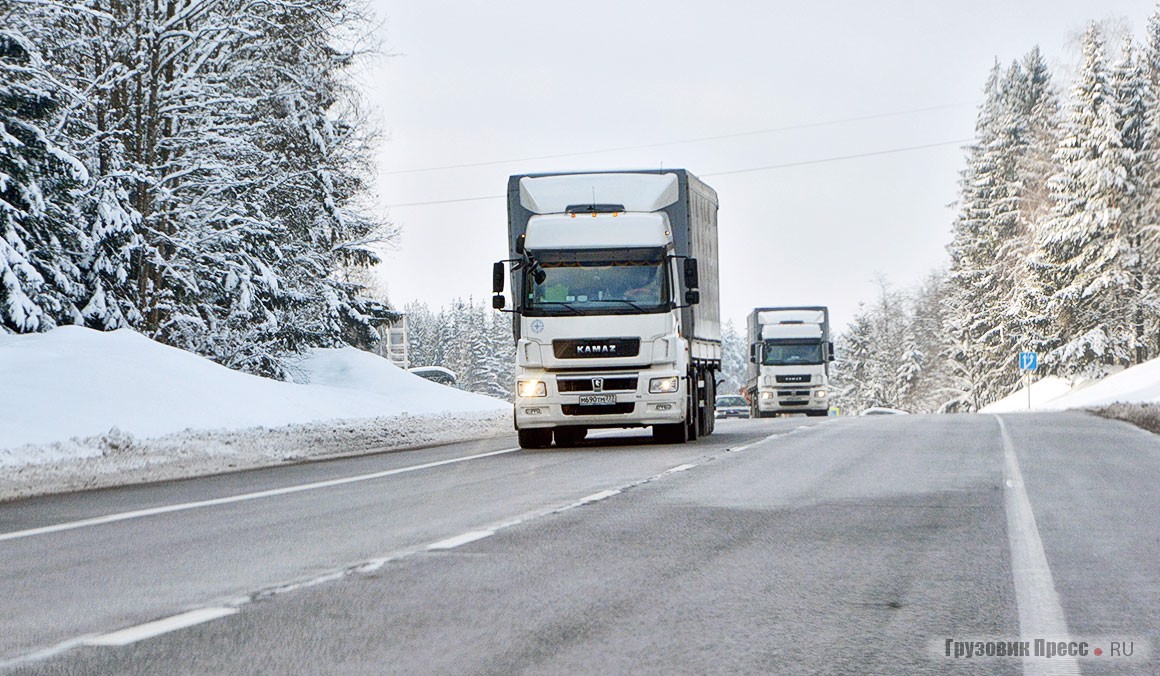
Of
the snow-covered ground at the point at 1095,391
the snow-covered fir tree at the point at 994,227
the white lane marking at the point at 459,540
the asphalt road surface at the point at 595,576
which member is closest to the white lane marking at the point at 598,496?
the asphalt road surface at the point at 595,576

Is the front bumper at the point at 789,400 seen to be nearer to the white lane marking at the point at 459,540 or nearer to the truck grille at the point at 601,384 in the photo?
the truck grille at the point at 601,384

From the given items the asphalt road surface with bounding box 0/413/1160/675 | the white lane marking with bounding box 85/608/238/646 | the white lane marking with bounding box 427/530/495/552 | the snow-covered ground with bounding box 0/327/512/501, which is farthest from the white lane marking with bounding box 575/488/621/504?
the snow-covered ground with bounding box 0/327/512/501

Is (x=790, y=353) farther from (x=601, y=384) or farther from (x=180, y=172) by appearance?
(x=601, y=384)

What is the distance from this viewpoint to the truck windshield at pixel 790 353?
163 ft

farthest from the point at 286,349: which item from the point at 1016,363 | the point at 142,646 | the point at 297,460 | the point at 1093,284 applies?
the point at 1016,363

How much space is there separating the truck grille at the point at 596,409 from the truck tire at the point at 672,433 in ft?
3.34

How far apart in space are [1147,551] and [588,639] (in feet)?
14.8

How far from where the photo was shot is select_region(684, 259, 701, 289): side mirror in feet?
69.9

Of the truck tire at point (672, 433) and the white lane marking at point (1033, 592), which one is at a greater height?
the truck tire at point (672, 433)

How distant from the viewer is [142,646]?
18.5 feet

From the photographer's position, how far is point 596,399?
2145 centimetres

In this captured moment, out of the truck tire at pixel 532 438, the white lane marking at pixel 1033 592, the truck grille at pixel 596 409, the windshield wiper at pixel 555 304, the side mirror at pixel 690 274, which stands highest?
the side mirror at pixel 690 274

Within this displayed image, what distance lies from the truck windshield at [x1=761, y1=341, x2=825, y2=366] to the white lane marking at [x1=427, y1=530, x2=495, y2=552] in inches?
1610

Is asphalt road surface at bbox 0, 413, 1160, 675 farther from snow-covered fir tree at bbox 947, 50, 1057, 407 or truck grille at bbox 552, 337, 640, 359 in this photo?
snow-covered fir tree at bbox 947, 50, 1057, 407
